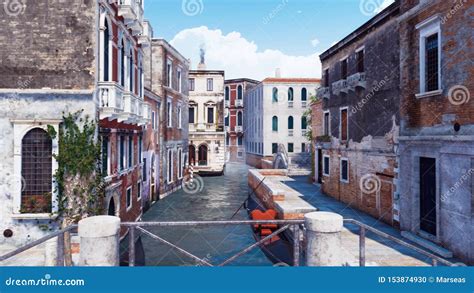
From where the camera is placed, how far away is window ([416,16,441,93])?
10.3m

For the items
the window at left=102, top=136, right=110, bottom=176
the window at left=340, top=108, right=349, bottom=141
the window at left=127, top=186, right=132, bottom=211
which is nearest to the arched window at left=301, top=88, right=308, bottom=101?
the window at left=340, top=108, right=349, bottom=141

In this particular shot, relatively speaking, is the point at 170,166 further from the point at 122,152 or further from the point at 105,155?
the point at 105,155

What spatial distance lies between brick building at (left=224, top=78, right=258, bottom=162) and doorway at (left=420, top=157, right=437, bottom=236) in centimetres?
4316

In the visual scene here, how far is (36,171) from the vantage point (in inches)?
413

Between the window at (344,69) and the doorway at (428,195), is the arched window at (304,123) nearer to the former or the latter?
the window at (344,69)

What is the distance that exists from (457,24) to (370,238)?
700 cm

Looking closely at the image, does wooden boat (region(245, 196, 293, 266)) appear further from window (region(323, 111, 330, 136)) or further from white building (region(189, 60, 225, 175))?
white building (region(189, 60, 225, 175))

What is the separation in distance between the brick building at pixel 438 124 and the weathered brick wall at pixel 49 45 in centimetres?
1083

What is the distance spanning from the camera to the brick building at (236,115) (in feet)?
177

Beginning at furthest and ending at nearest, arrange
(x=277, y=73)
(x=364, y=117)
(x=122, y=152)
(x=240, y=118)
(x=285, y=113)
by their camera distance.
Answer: (x=240, y=118) → (x=277, y=73) → (x=285, y=113) → (x=364, y=117) → (x=122, y=152)

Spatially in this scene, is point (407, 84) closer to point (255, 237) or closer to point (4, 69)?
point (255, 237)

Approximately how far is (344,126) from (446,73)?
840 cm

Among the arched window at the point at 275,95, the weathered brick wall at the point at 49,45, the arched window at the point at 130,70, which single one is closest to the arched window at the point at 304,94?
the arched window at the point at 275,95

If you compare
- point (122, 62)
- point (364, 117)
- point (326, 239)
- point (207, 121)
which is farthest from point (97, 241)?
point (207, 121)
